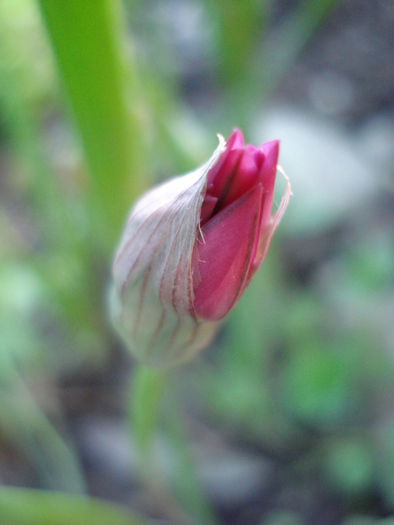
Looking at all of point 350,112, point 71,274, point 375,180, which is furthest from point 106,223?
point 350,112

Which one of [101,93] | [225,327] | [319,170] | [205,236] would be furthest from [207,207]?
[319,170]

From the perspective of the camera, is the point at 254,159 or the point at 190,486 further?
the point at 190,486

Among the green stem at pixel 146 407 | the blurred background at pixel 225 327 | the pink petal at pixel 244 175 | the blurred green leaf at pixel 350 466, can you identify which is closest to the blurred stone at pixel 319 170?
the blurred background at pixel 225 327

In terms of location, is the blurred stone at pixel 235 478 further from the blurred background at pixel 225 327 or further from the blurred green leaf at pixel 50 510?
the blurred green leaf at pixel 50 510

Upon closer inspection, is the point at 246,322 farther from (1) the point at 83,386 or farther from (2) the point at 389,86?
(2) the point at 389,86

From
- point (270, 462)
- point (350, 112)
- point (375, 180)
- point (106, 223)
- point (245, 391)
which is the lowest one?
point (270, 462)

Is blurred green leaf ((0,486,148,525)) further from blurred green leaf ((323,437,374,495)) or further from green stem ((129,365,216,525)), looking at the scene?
blurred green leaf ((323,437,374,495))

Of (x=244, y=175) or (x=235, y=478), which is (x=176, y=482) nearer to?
(x=235, y=478)
